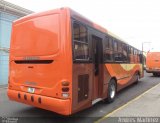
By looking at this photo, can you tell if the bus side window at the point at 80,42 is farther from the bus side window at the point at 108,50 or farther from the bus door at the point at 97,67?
the bus side window at the point at 108,50

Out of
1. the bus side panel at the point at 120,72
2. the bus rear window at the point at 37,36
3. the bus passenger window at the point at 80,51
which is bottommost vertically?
the bus side panel at the point at 120,72

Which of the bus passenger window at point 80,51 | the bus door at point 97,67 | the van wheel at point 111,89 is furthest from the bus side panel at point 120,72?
the bus passenger window at point 80,51

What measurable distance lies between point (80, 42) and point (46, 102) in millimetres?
1955

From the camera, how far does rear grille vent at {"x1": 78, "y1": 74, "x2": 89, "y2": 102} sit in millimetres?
6705

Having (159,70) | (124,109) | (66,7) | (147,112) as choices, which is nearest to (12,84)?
(66,7)

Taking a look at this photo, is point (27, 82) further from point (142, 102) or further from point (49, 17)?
point (142, 102)

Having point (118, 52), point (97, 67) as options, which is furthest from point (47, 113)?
point (118, 52)

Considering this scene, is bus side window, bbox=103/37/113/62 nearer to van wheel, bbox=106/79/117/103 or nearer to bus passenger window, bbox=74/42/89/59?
van wheel, bbox=106/79/117/103

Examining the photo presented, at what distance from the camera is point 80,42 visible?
691 centimetres

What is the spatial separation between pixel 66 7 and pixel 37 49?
1473 millimetres

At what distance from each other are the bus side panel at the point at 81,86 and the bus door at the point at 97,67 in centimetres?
62

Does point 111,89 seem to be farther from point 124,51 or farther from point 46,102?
point 46,102

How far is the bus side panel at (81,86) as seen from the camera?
254 inches

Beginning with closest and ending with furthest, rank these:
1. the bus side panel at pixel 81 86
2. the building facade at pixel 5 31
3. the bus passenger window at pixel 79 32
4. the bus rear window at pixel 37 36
Answer: 1. the bus side panel at pixel 81 86
2. the bus rear window at pixel 37 36
3. the bus passenger window at pixel 79 32
4. the building facade at pixel 5 31
